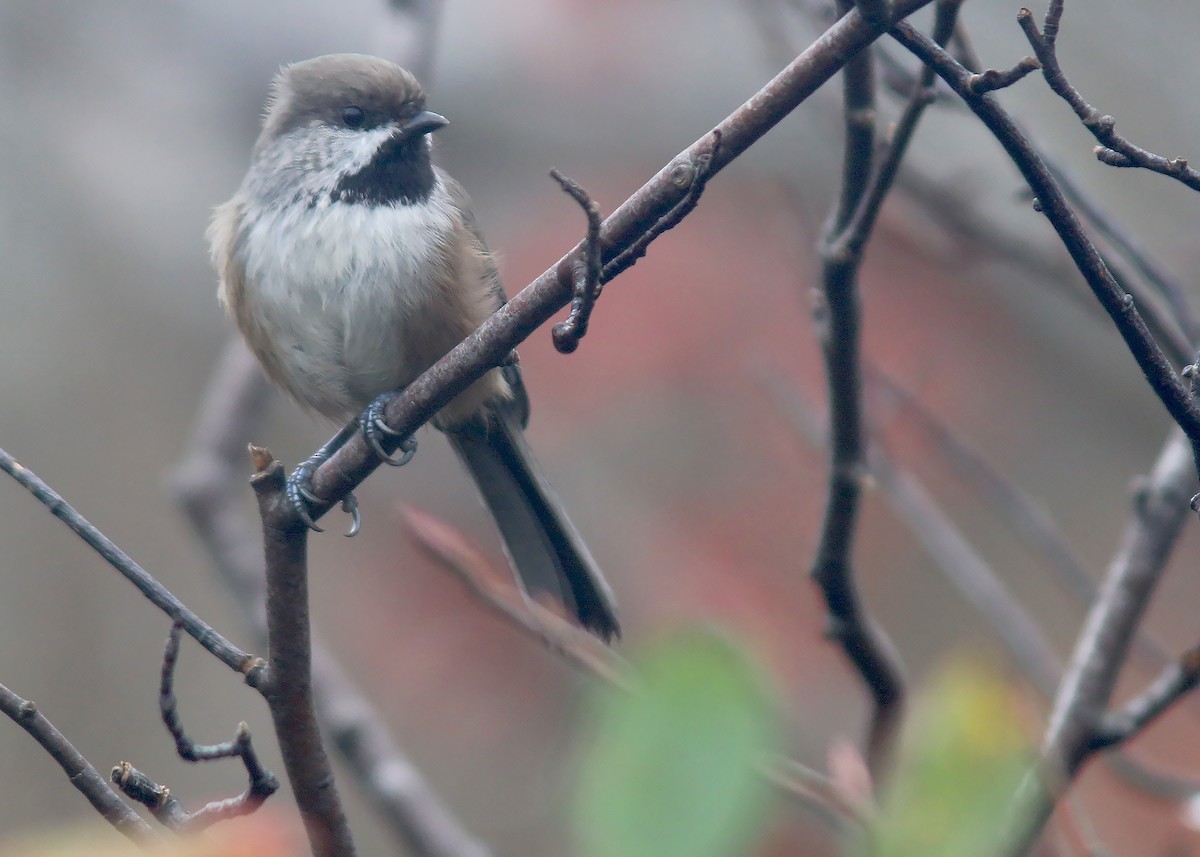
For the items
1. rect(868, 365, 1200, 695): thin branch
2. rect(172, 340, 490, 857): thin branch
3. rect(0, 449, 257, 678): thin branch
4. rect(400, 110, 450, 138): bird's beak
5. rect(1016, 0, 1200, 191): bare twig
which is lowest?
rect(172, 340, 490, 857): thin branch

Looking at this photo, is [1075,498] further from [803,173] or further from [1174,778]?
[1174,778]

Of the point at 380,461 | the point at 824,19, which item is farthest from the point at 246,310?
the point at 824,19

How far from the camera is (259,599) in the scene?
3.72 metres

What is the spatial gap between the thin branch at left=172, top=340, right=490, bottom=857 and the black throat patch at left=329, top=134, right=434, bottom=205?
95 centimetres

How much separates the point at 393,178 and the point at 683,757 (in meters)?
2.76

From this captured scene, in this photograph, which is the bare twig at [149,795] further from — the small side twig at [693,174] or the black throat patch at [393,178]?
the black throat patch at [393,178]

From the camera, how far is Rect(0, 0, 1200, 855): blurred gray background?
220 inches

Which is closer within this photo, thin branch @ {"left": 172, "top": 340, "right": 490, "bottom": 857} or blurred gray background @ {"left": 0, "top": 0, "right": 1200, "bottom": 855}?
thin branch @ {"left": 172, "top": 340, "right": 490, "bottom": 857}

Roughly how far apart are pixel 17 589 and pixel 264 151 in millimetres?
5293

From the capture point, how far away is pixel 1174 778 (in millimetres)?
2664

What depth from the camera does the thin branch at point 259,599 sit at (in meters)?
2.99

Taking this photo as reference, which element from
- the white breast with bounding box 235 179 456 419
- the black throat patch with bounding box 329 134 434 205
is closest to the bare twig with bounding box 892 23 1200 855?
the white breast with bounding box 235 179 456 419

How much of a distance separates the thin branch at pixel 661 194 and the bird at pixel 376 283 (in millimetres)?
941

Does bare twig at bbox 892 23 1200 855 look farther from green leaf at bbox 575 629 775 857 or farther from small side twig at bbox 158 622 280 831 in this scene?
A: small side twig at bbox 158 622 280 831
